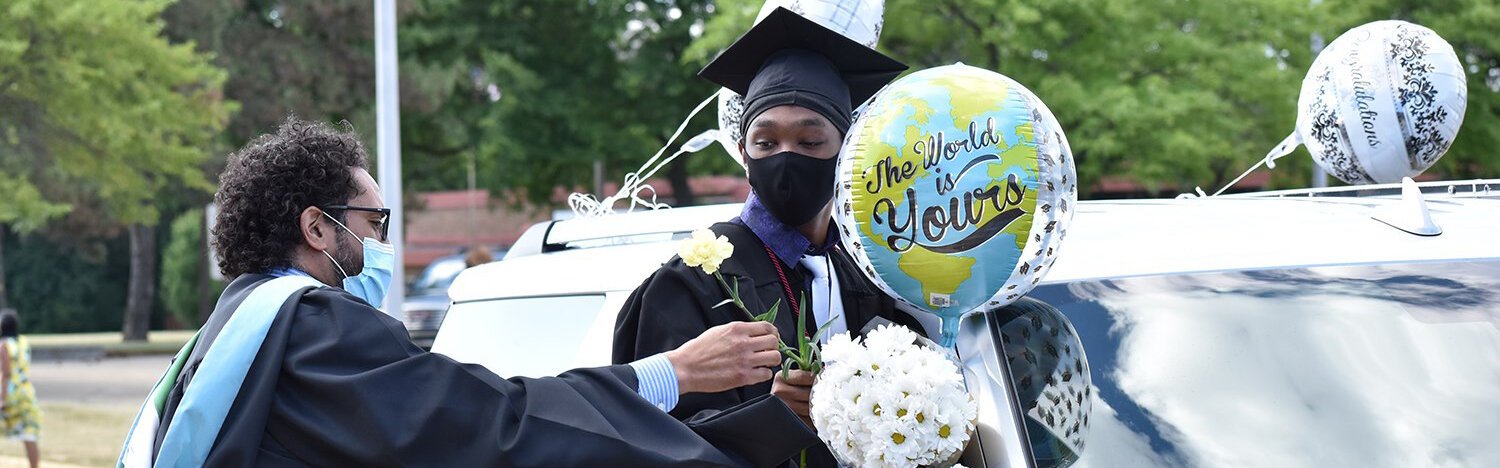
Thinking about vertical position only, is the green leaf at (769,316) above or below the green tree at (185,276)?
above

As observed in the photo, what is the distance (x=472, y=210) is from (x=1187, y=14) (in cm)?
3704

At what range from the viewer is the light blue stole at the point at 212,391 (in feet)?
8.74

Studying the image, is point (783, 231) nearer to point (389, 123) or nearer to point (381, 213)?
point (381, 213)

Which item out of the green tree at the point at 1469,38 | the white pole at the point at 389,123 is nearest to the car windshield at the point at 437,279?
the white pole at the point at 389,123

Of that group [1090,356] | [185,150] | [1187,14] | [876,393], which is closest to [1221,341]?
[1090,356]

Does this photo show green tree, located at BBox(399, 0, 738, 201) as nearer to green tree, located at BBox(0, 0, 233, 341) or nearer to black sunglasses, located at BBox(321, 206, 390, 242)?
green tree, located at BBox(0, 0, 233, 341)

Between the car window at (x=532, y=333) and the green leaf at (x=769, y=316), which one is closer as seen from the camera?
the green leaf at (x=769, y=316)

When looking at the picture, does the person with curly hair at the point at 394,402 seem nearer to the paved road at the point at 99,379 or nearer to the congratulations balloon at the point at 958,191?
the congratulations balloon at the point at 958,191

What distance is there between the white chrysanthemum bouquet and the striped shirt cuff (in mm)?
Result: 433

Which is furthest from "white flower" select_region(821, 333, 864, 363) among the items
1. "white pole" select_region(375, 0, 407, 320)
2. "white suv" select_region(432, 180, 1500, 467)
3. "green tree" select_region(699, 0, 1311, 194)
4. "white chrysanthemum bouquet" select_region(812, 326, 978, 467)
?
"green tree" select_region(699, 0, 1311, 194)

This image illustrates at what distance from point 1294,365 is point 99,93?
1808cm

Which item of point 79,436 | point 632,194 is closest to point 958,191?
point 632,194

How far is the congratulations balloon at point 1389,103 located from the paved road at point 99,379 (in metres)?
→ 15.3

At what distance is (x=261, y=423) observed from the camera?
2668mm
